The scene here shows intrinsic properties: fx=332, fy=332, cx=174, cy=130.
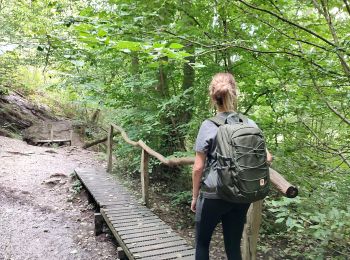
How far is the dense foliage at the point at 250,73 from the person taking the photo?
3020 millimetres

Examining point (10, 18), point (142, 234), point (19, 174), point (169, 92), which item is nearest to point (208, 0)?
point (169, 92)

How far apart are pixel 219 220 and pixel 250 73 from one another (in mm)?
3959

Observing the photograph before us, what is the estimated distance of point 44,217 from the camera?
6.05 metres

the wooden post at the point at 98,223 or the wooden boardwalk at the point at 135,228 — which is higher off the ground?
the wooden boardwalk at the point at 135,228

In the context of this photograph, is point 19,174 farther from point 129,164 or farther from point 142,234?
point 142,234

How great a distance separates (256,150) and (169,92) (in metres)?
5.93

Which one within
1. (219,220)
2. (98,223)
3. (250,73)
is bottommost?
(98,223)

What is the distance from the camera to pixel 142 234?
175 inches

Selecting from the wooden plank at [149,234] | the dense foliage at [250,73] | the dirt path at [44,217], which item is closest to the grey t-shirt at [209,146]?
the dense foliage at [250,73]

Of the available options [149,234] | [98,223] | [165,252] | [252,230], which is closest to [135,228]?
[149,234]

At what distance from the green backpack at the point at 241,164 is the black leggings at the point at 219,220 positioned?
0.18 metres

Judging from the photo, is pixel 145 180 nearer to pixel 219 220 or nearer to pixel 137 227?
pixel 137 227

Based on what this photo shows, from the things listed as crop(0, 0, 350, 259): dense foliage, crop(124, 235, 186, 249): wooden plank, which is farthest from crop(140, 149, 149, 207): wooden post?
crop(124, 235, 186, 249): wooden plank

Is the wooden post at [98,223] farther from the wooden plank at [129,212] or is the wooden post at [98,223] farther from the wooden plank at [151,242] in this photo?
the wooden plank at [151,242]
